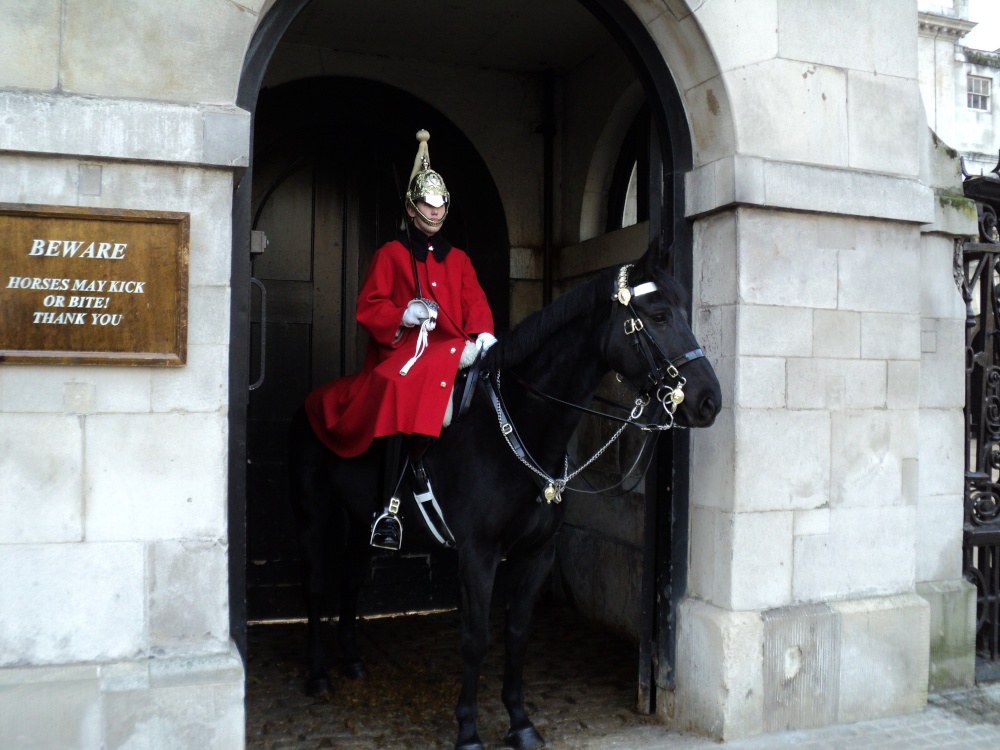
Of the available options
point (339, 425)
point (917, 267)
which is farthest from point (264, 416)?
point (917, 267)

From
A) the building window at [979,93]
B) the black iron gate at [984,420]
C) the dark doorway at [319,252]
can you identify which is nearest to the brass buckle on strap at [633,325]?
the black iron gate at [984,420]

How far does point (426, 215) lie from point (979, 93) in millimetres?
27820

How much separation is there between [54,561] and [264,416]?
3.00 m

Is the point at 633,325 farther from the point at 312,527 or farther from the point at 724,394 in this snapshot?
the point at 312,527

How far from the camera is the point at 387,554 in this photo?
6406 millimetres

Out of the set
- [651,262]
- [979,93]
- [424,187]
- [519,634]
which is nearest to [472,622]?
[519,634]

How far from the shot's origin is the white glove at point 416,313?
415 cm

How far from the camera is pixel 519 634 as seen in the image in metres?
4.16

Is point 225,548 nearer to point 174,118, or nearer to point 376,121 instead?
point 174,118

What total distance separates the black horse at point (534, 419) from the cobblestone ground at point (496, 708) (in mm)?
419

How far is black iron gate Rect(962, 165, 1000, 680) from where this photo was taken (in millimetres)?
5098

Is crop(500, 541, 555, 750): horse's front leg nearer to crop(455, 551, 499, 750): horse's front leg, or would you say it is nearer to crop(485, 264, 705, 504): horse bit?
crop(455, 551, 499, 750): horse's front leg

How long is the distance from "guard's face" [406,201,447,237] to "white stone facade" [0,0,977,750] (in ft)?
3.67

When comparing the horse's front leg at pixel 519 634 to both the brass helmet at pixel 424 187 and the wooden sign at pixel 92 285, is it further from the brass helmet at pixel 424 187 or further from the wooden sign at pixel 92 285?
the wooden sign at pixel 92 285
